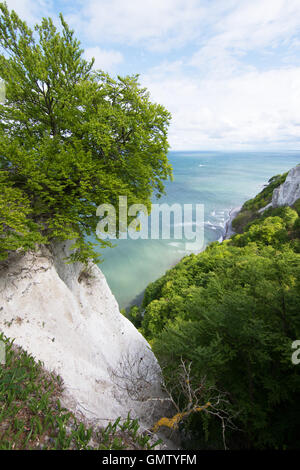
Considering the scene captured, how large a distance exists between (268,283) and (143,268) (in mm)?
36667

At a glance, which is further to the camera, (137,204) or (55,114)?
(137,204)

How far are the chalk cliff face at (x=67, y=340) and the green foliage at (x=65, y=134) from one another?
138cm

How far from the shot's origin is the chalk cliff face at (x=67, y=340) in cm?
707

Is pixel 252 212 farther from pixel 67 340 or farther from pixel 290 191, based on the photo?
pixel 67 340

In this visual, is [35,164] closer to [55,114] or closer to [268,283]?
[55,114]

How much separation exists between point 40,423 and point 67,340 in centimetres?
401

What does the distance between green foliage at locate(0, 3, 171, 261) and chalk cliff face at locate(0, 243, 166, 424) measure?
4.51 feet

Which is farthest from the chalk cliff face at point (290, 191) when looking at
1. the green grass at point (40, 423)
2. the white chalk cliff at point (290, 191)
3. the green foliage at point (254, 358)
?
the green grass at point (40, 423)

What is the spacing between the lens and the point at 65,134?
9977 millimetres

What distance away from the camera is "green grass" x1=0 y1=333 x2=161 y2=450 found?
4.21 meters

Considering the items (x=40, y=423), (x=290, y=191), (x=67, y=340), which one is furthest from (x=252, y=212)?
(x=40, y=423)

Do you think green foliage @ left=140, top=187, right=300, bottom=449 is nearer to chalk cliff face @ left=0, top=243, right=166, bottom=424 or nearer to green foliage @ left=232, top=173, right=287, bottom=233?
chalk cliff face @ left=0, top=243, right=166, bottom=424

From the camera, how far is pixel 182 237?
53.9 meters
